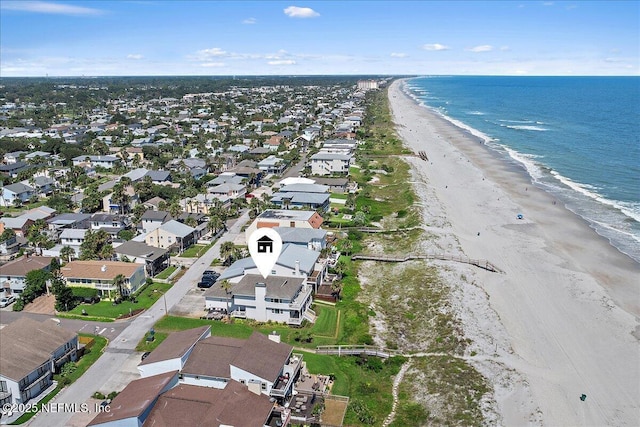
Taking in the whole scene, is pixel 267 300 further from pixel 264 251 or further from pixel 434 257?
pixel 434 257

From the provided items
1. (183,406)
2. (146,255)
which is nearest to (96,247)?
(146,255)

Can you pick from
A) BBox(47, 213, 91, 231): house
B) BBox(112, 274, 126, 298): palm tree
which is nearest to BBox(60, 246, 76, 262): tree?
BBox(47, 213, 91, 231): house

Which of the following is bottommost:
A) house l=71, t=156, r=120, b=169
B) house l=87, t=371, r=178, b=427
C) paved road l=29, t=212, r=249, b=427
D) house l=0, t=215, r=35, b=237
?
paved road l=29, t=212, r=249, b=427

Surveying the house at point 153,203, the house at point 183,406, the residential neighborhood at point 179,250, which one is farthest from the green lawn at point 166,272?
the house at point 183,406

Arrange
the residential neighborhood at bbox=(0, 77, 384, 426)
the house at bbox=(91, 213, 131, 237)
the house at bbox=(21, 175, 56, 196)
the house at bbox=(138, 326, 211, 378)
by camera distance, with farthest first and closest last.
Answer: the house at bbox=(21, 175, 56, 196) → the house at bbox=(91, 213, 131, 237) → the house at bbox=(138, 326, 211, 378) → the residential neighborhood at bbox=(0, 77, 384, 426)

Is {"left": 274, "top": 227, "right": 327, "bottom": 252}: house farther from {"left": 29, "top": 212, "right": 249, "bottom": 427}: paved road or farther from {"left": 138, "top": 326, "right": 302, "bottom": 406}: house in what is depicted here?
{"left": 138, "top": 326, "right": 302, "bottom": 406}: house

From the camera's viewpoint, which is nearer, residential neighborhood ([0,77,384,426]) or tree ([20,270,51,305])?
residential neighborhood ([0,77,384,426])
